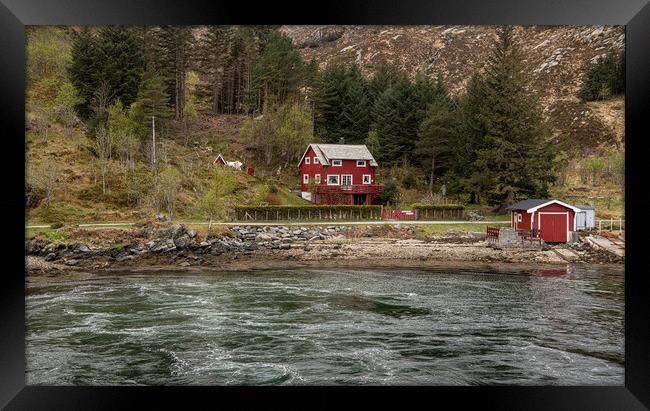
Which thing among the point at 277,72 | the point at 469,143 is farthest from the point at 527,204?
the point at 277,72

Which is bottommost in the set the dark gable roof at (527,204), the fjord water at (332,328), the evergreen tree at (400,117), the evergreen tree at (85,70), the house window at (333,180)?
the fjord water at (332,328)

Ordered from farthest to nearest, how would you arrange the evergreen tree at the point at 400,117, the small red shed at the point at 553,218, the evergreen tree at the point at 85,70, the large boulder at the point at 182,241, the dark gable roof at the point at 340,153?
the evergreen tree at the point at 400,117 < the evergreen tree at the point at 85,70 < the dark gable roof at the point at 340,153 < the large boulder at the point at 182,241 < the small red shed at the point at 553,218

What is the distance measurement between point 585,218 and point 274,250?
608cm

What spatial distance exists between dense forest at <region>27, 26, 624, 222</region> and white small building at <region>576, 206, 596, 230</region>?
84 cm

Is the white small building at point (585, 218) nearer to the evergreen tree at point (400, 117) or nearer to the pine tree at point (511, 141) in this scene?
the pine tree at point (511, 141)

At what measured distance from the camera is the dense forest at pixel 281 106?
39.7 ft

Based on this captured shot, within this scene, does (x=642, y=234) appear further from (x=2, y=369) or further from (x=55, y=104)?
(x=55, y=104)

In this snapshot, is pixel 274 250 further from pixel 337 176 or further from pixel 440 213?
pixel 440 213

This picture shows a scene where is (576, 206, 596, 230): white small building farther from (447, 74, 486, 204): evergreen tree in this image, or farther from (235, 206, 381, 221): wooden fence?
(235, 206, 381, 221): wooden fence

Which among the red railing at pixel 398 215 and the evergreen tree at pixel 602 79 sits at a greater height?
the evergreen tree at pixel 602 79

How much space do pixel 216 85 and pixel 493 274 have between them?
8.50 m

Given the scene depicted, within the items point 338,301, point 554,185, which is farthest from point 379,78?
point 338,301
